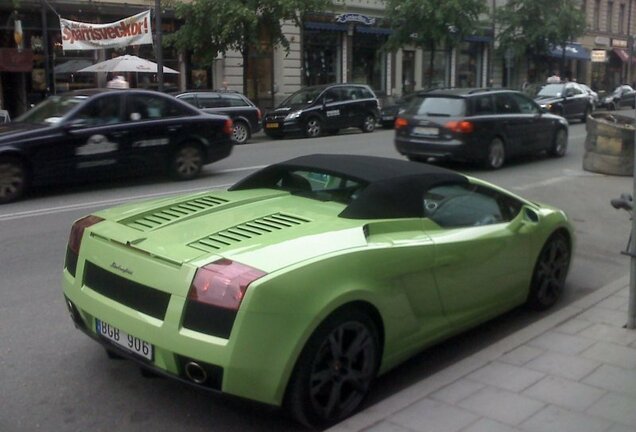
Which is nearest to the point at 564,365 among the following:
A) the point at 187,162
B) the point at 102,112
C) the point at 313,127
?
the point at 102,112

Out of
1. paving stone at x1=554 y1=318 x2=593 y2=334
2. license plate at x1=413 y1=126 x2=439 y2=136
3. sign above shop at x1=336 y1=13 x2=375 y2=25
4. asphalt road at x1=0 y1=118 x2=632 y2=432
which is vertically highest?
sign above shop at x1=336 y1=13 x2=375 y2=25

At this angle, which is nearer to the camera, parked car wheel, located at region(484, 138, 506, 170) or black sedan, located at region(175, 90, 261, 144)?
parked car wheel, located at region(484, 138, 506, 170)

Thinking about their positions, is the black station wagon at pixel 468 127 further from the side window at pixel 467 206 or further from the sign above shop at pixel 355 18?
the sign above shop at pixel 355 18

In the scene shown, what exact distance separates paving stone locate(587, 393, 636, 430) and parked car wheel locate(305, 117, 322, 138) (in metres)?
19.5

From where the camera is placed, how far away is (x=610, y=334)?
221 inches

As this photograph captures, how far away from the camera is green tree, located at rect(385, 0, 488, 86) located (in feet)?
104

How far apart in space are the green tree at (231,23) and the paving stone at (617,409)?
20.3 metres

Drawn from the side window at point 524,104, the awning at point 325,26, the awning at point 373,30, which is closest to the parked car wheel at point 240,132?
the side window at point 524,104

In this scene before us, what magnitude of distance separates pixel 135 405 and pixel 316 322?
1.26 m

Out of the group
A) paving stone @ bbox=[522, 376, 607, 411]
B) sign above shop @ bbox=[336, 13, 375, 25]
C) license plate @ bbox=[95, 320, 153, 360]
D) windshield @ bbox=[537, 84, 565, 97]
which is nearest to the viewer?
license plate @ bbox=[95, 320, 153, 360]

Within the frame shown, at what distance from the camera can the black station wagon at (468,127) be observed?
14.5m

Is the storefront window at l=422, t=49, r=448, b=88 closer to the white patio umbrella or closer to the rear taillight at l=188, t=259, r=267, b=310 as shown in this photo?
the white patio umbrella

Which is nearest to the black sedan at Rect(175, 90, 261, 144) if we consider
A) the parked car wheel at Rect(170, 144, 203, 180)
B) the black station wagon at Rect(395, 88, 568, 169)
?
the black station wagon at Rect(395, 88, 568, 169)

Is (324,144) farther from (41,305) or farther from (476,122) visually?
(41,305)
